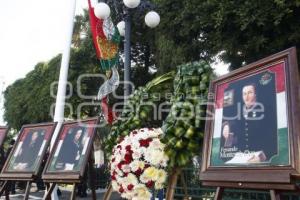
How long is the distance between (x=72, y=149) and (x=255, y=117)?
2.77m

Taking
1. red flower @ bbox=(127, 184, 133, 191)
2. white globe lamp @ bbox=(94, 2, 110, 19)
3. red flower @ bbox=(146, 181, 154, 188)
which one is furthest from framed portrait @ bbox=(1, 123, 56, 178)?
white globe lamp @ bbox=(94, 2, 110, 19)

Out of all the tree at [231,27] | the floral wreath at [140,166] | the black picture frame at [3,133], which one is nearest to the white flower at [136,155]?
the floral wreath at [140,166]

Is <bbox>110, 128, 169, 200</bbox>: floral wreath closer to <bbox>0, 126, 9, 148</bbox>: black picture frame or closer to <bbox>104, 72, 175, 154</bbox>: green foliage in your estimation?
<bbox>104, 72, 175, 154</bbox>: green foliage

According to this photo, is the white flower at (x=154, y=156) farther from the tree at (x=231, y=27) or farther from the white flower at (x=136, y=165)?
the tree at (x=231, y=27)

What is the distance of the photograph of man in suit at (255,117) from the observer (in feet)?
8.25

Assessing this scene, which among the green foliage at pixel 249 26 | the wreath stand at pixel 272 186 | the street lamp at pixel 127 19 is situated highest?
the green foliage at pixel 249 26

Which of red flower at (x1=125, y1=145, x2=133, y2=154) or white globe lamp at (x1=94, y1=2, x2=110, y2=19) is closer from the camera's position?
red flower at (x1=125, y1=145, x2=133, y2=154)

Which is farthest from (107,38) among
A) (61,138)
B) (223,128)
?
(223,128)

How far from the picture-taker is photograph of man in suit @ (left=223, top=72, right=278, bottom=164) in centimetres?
252

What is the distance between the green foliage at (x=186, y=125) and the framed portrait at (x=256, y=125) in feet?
1.14

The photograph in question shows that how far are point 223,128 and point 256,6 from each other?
677 cm

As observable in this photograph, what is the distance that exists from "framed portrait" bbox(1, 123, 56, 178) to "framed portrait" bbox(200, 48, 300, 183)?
2.83 m

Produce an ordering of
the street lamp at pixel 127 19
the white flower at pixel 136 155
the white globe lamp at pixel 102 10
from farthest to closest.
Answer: the white globe lamp at pixel 102 10 < the street lamp at pixel 127 19 < the white flower at pixel 136 155

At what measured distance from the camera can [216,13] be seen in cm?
1003
